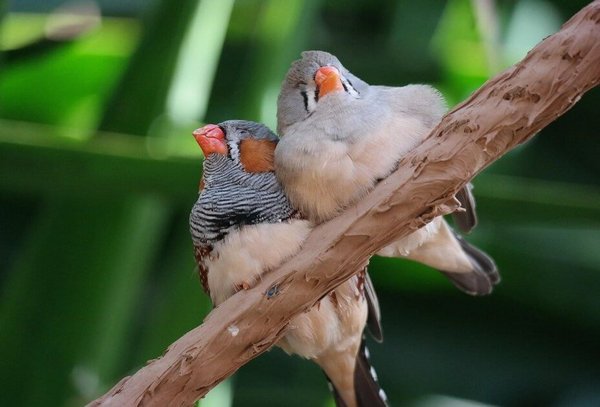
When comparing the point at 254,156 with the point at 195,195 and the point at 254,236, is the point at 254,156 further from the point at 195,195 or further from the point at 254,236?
the point at 195,195

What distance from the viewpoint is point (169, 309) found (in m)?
1.63

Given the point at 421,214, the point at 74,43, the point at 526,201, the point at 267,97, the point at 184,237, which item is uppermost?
the point at 421,214

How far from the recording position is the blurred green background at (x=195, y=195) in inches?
59.6

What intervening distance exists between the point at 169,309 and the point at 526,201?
0.63 m

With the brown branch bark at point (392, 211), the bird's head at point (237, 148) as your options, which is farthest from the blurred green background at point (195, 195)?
the brown branch bark at point (392, 211)

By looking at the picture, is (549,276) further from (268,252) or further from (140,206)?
(268,252)

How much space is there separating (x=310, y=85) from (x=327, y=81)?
32mm

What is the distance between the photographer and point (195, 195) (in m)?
1.49

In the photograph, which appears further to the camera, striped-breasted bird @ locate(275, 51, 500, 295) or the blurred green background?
the blurred green background

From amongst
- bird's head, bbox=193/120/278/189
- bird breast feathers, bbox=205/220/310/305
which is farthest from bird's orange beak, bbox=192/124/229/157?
bird breast feathers, bbox=205/220/310/305

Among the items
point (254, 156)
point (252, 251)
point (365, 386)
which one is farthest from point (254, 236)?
point (365, 386)

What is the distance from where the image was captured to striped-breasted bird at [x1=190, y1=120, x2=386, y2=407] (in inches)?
42.9

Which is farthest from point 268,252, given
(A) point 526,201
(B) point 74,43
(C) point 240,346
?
(B) point 74,43

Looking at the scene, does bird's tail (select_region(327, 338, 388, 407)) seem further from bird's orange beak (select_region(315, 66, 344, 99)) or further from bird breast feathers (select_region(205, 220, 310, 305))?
bird's orange beak (select_region(315, 66, 344, 99))
